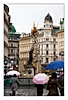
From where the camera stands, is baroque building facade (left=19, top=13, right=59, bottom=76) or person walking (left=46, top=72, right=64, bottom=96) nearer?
person walking (left=46, top=72, right=64, bottom=96)

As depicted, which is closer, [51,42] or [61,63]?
[61,63]

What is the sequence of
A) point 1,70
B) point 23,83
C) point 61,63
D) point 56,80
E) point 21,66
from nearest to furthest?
1. point 1,70
2. point 56,80
3. point 61,63
4. point 23,83
5. point 21,66

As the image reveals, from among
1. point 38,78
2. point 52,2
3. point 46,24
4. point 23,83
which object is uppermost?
point 46,24

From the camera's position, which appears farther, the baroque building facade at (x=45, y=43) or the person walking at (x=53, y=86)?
the baroque building facade at (x=45, y=43)

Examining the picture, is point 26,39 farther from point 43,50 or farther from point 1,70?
point 1,70

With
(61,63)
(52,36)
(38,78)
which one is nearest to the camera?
(38,78)

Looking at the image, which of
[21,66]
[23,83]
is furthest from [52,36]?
[23,83]

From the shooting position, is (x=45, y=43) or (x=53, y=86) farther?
(x=45, y=43)

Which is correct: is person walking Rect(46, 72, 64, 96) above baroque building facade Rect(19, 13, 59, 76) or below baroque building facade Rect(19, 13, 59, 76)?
below

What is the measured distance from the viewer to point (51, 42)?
97.9 m

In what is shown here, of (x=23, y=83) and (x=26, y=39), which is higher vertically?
(x=26, y=39)

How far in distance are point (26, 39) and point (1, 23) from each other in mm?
88334

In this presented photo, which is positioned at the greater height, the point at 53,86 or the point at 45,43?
the point at 45,43

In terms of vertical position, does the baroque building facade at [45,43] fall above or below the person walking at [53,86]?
above
